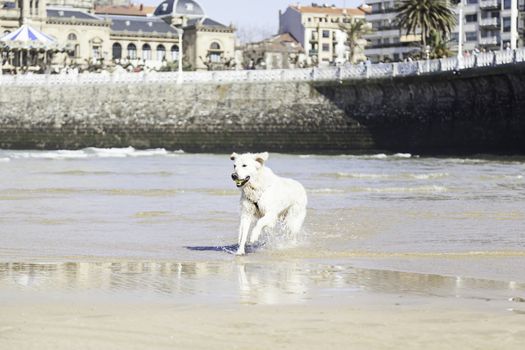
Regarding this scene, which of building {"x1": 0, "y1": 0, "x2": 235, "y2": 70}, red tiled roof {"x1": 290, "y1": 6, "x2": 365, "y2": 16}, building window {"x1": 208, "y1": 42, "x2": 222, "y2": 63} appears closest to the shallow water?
building {"x1": 0, "y1": 0, "x2": 235, "y2": 70}

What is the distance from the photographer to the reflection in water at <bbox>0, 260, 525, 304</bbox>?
432 inches

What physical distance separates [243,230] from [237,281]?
2.80 m

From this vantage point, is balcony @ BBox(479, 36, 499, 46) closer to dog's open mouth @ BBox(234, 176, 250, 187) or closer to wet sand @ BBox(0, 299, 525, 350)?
dog's open mouth @ BBox(234, 176, 250, 187)

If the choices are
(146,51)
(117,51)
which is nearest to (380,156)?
(117,51)

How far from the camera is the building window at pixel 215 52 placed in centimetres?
14450

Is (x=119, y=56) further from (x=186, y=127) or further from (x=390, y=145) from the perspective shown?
(x=390, y=145)

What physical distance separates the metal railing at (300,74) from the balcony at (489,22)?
164 feet

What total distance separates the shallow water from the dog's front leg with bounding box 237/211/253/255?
16 cm

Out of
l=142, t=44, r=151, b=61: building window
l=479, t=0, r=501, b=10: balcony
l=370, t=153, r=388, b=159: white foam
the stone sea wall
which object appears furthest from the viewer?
l=142, t=44, r=151, b=61: building window

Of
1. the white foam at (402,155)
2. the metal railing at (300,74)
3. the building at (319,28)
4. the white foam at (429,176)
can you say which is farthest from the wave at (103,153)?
the building at (319,28)

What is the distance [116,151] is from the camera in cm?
6419

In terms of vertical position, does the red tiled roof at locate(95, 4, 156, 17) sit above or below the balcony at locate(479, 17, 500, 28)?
above

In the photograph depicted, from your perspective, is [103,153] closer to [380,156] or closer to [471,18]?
[380,156]

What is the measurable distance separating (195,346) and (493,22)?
353 feet
